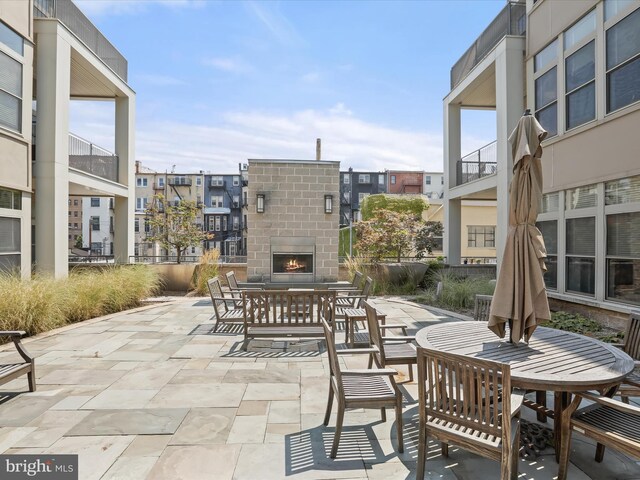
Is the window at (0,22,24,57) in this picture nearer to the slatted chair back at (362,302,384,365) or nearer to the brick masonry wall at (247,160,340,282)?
the brick masonry wall at (247,160,340,282)

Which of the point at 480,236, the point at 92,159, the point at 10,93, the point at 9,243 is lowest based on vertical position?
the point at 9,243

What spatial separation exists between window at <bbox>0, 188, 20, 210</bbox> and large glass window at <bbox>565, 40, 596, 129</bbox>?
13.4 metres

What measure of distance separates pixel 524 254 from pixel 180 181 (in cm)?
5032

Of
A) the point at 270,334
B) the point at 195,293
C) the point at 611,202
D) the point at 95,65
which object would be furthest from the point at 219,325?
the point at 95,65

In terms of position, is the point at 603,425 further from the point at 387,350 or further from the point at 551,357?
the point at 387,350

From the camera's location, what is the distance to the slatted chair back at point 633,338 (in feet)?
12.8

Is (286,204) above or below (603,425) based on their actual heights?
above

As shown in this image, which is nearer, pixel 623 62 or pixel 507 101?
pixel 623 62

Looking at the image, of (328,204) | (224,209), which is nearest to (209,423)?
(328,204)

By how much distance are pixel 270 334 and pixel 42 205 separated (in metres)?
8.47

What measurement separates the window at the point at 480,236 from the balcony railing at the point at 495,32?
49.8 ft

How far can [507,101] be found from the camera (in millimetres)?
10781

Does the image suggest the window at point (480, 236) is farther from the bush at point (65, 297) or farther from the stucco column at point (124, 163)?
the bush at point (65, 297)

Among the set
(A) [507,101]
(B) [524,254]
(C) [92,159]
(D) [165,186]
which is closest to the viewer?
(B) [524,254]
